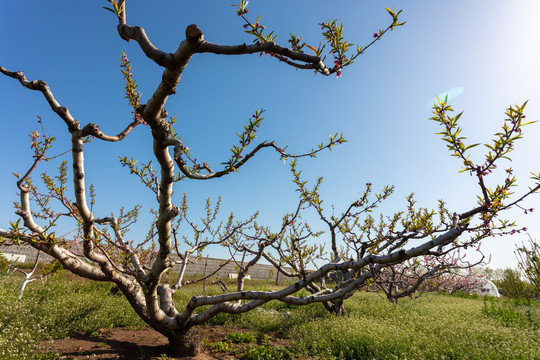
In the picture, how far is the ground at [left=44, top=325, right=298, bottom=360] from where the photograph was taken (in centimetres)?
521

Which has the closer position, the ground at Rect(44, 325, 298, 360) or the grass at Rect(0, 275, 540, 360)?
the ground at Rect(44, 325, 298, 360)

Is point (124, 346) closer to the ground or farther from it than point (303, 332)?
farther from it

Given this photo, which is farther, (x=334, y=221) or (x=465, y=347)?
(x=334, y=221)

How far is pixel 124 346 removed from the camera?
19.0ft

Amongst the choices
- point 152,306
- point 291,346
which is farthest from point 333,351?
point 152,306

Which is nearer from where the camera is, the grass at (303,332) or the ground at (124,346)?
the ground at (124,346)

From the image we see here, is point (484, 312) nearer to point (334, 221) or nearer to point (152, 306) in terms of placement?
point (334, 221)

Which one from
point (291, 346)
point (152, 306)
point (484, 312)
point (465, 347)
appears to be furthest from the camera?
point (484, 312)

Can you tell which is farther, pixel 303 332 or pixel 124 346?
pixel 303 332

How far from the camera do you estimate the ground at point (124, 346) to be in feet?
17.1

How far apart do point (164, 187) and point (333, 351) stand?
536 centimetres

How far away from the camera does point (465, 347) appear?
5.72 meters

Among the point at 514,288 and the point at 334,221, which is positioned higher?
the point at 334,221

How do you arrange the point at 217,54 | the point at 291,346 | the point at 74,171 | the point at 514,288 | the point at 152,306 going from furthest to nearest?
the point at 514,288 < the point at 291,346 < the point at 152,306 < the point at 74,171 < the point at 217,54
